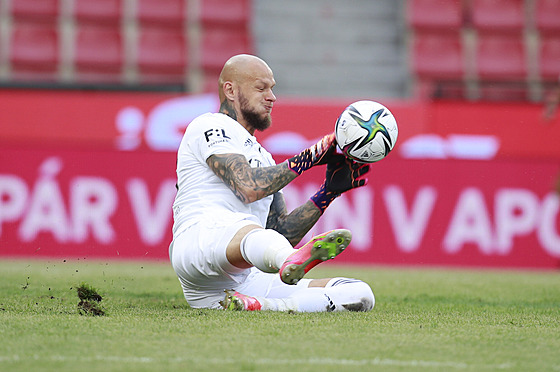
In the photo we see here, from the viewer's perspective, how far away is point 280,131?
12.4 m

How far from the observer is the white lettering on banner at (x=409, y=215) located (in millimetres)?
10875

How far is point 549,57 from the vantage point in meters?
15.7

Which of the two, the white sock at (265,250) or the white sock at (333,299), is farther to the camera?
the white sock at (333,299)

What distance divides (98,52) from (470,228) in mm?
7391

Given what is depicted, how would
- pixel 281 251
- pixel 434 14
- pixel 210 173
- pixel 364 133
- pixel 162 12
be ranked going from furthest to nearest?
1. pixel 434 14
2. pixel 162 12
3. pixel 210 173
4. pixel 364 133
5. pixel 281 251

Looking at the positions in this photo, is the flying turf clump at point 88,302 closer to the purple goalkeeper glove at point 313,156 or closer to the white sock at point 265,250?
the white sock at point 265,250

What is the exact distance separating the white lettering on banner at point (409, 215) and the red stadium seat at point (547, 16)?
6.34m

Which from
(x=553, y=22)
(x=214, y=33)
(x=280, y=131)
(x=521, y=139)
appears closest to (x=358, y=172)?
(x=280, y=131)

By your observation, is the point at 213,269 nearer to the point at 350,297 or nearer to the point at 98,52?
the point at 350,297

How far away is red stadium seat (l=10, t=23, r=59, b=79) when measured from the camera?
14523 millimetres

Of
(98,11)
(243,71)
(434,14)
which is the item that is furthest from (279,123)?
(243,71)

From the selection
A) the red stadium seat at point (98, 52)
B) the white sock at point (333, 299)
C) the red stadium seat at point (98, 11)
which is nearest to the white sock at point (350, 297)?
the white sock at point (333, 299)

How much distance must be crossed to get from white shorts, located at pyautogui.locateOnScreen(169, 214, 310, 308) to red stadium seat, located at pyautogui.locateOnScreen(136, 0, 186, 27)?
10.5 m

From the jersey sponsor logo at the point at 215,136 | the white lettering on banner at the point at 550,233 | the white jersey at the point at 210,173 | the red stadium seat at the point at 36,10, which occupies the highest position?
the red stadium seat at the point at 36,10
